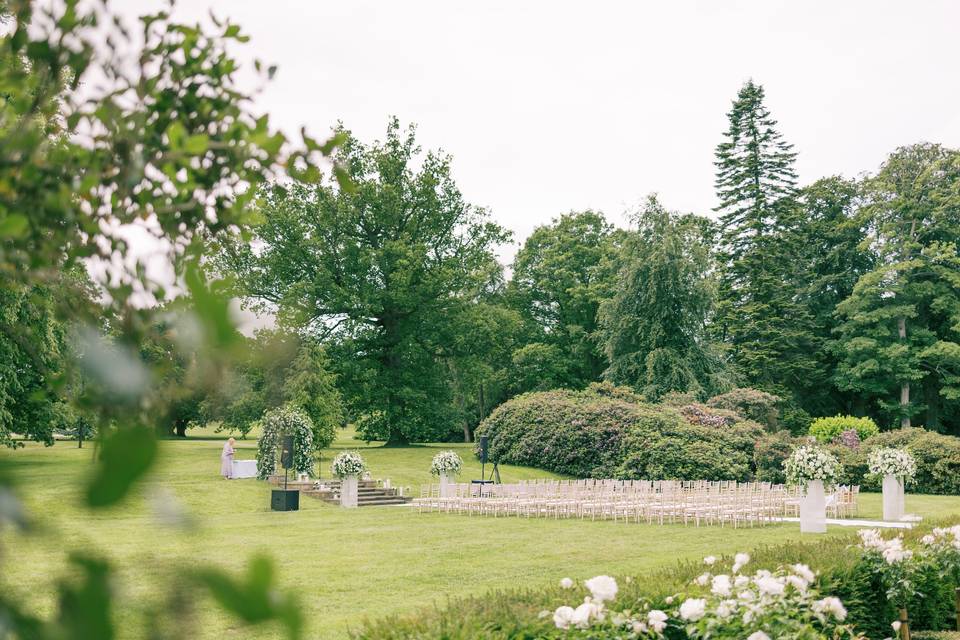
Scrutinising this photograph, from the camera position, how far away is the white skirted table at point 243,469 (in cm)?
2672

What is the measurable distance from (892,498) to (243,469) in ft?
62.3

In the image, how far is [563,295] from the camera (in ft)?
166

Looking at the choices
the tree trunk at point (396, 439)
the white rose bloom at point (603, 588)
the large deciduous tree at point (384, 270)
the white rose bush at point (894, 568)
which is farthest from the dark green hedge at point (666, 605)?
the tree trunk at point (396, 439)

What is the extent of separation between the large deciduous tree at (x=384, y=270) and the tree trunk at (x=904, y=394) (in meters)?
21.6

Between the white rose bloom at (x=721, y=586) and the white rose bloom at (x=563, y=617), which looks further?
the white rose bloom at (x=721, y=586)

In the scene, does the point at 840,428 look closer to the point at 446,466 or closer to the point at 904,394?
the point at 904,394

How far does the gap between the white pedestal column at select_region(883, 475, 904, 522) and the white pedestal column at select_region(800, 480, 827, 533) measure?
3.13 meters

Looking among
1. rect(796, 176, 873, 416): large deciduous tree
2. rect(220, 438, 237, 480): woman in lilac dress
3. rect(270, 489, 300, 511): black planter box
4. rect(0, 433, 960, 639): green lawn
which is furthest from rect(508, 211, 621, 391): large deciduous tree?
rect(270, 489, 300, 511): black planter box

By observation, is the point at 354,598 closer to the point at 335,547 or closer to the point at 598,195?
the point at 335,547

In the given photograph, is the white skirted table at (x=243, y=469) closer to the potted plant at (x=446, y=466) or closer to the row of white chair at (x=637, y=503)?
the potted plant at (x=446, y=466)

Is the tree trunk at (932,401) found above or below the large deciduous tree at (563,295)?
below

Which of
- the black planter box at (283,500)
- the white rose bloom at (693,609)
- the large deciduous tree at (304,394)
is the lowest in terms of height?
the black planter box at (283,500)

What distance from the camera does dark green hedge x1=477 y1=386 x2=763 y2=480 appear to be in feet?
91.1

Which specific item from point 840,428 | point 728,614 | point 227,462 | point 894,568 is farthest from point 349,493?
point 840,428
